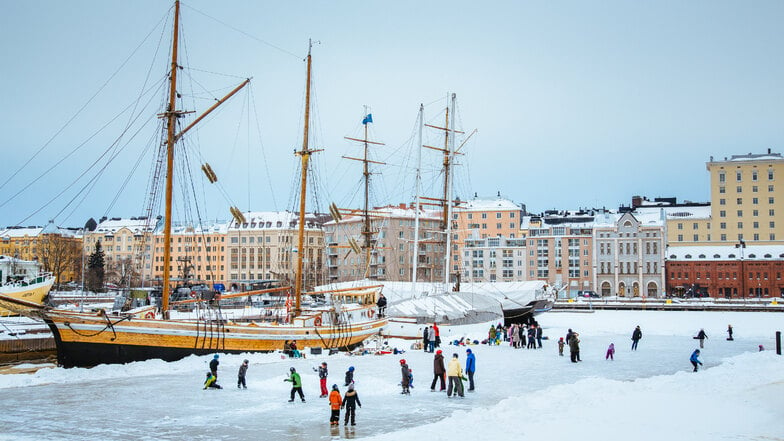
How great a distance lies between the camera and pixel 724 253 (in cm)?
11525

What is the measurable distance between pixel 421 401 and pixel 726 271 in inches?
4117

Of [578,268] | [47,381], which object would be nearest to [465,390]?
[47,381]

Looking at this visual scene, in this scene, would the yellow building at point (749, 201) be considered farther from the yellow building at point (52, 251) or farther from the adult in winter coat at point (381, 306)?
the yellow building at point (52, 251)

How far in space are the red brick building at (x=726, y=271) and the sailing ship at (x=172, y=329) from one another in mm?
85333

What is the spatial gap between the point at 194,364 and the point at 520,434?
19412 mm

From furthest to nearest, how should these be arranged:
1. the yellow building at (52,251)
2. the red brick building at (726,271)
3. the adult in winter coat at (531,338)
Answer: the red brick building at (726,271)
the yellow building at (52,251)
the adult in winter coat at (531,338)

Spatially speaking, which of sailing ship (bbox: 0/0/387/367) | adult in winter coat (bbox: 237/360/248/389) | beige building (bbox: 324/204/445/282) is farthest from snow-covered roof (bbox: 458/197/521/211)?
adult in winter coat (bbox: 237/360/248/389)

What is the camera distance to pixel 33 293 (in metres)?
65.1

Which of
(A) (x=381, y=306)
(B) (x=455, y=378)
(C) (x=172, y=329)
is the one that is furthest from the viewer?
(A) (x=381, y=306)

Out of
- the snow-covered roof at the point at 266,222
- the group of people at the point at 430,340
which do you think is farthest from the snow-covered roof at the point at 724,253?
the group of people at the point at 430,340

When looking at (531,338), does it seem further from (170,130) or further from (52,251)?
(52,251)

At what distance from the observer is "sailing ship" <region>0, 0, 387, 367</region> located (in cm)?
3125

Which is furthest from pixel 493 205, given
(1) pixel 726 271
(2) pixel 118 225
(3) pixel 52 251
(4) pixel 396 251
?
(2) pixel 118 225

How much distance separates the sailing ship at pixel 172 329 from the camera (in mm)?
31250
